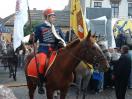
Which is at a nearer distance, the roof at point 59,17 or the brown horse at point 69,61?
the brown horse at point 69,61

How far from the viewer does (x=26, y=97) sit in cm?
1383

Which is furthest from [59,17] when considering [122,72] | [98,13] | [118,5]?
[122,72]

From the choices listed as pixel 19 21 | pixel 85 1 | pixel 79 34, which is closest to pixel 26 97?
pixel 79 34

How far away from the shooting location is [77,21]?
13.3 meters

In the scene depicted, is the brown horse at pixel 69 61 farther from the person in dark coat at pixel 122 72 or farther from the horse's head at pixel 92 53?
the person in dark coat at pixel 122 72

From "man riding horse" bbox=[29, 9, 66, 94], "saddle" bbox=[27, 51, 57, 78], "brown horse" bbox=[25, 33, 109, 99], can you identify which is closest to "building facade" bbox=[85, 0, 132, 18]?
"man riding horse" bbox=[29, 9, 66, 94]

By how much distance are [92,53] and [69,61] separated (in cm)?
53

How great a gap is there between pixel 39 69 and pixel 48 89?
54 centimetres

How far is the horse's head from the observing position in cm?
941

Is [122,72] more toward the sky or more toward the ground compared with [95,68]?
more toward the ground

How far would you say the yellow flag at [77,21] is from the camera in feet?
42.2

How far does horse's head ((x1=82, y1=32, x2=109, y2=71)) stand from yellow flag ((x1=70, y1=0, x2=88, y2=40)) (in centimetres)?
327

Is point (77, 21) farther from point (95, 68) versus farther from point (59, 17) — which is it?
point (59, 17)

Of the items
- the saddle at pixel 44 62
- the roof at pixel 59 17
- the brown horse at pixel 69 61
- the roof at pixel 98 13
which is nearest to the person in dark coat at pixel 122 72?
the brown horse at pixel 69 61
